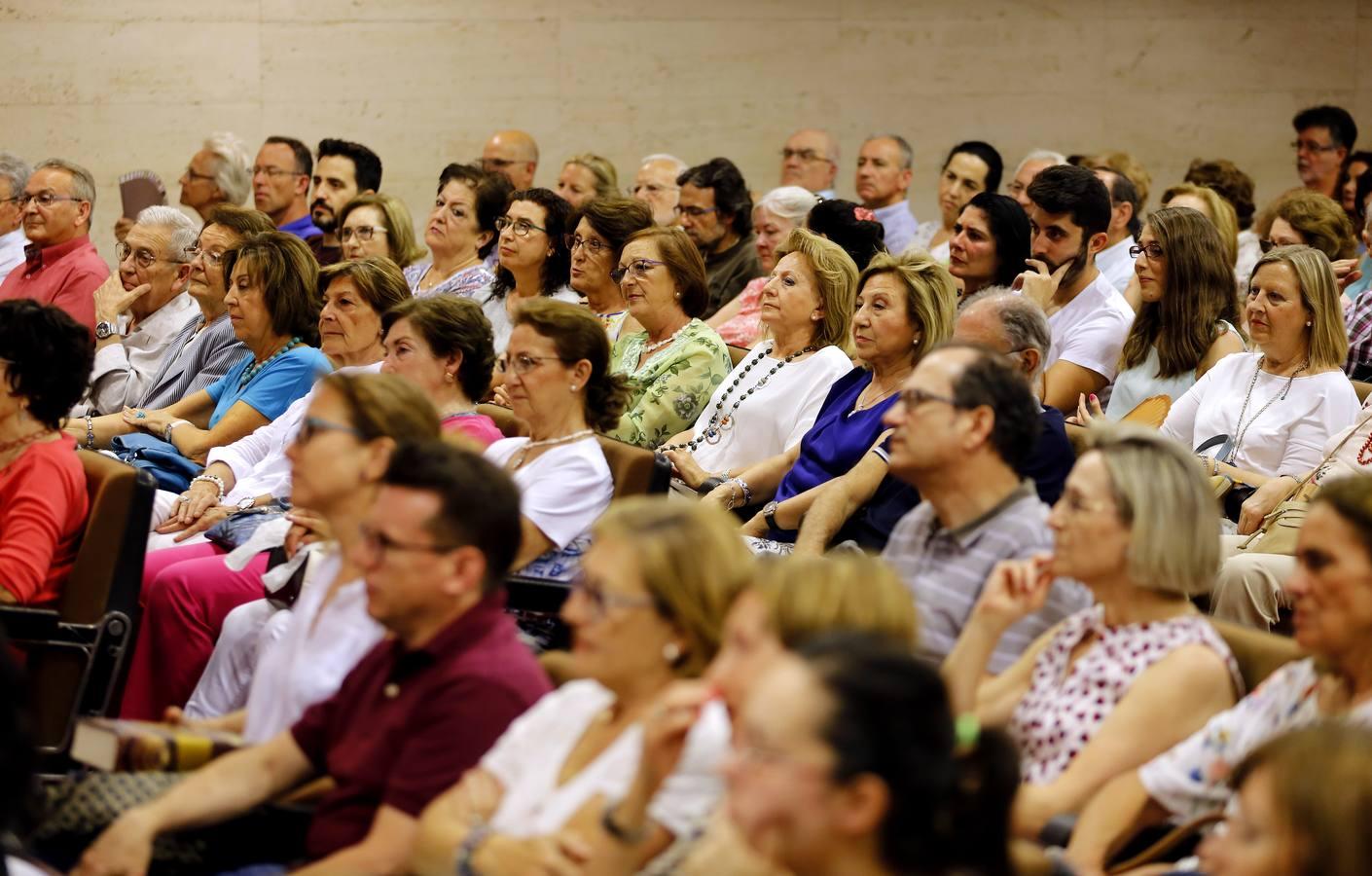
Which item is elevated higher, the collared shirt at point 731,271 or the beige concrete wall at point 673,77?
the beige concrete wall at point 673,77

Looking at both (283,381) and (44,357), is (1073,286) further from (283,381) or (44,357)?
(44,357)

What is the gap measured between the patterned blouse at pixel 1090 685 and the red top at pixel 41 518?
189 centimetres

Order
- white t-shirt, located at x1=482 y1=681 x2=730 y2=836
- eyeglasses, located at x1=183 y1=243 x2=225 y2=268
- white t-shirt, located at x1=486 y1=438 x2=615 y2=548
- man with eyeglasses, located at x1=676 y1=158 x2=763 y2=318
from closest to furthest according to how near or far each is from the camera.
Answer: white t-shirt, located at x1=482 y1=681 x2=730 y2=836 < white t-shirt, located at x1=486 y1=438 x2=615 y2=548 < eyeglasses, located at x1=183 y1=243 x2=225 y2=268 < man with eyeglasses, located at x1=676 y1=158 x2=763 y2=318

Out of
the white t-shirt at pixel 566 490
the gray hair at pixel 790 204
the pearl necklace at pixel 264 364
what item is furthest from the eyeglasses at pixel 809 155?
the white t-shirt at pixel 566 490

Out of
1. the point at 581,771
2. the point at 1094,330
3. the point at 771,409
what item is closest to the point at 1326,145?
the point at 1094,330

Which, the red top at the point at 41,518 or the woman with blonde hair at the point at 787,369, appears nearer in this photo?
the red top at the point at 41,518

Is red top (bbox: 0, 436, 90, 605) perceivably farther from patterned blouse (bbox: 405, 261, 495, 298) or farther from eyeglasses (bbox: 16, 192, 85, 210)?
eyeglasses (bbox: 16, 192, 85, 210)

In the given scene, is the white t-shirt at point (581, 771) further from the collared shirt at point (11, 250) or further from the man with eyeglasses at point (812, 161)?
the man with eyeglasses at point (812, 161)

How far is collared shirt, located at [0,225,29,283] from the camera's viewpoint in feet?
22.6

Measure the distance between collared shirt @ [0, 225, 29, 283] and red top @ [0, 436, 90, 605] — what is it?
3810mm

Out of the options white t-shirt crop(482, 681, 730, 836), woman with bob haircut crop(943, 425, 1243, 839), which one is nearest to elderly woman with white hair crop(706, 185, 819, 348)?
woman with bob haircut crop(943, 425, 1243, 839)

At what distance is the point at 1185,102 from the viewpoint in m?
8.46

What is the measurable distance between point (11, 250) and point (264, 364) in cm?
275

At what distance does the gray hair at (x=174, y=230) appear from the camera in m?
5.66
